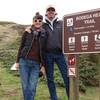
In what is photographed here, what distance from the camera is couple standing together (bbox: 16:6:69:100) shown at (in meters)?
10.6

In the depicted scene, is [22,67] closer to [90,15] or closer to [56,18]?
[56,18]

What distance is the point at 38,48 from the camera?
10.6 meters

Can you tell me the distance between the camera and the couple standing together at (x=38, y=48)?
416 inches

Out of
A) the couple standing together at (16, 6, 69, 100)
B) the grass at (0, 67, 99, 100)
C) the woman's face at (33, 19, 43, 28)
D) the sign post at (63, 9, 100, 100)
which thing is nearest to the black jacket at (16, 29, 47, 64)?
the couple standing together at (16, 6, 69, 100)

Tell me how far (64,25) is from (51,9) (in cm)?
102

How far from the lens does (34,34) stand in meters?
10.6

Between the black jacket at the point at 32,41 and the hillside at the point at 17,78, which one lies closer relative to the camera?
the black jacket at the point at 32,41

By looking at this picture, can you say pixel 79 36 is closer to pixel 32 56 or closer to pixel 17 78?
pixel 32 56

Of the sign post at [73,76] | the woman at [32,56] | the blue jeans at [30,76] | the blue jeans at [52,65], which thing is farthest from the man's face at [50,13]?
the sign post at [73,76]

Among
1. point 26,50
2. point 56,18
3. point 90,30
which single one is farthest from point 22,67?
point 90,30

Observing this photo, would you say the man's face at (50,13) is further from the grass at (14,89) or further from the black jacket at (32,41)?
the grass at (14,89)

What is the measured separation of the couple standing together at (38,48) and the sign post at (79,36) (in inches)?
39.2

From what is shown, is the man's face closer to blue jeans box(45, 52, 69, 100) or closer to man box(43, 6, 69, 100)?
man box(43, 6, 69, 100)

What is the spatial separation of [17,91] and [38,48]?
353 centimetres
